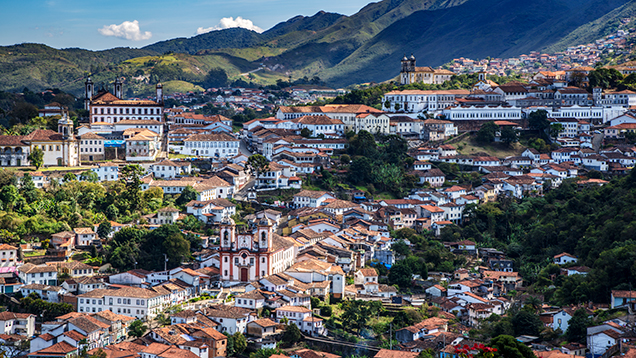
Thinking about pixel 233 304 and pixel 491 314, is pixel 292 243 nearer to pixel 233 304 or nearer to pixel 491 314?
pixel 233 304

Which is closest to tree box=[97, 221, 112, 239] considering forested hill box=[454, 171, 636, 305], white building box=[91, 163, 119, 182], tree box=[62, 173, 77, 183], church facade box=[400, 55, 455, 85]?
tree box=[62, 173, 77, 183]

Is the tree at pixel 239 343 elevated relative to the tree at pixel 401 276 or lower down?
lower down

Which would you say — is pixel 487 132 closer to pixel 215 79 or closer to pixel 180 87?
pixel 180 87

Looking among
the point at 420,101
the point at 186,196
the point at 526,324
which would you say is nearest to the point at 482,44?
the point at 420,101

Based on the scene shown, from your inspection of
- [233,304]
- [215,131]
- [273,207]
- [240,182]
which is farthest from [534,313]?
[215,131]

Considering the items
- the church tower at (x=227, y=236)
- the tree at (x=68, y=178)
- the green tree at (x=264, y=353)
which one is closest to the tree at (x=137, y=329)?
the green tree at (x=264, y=353)

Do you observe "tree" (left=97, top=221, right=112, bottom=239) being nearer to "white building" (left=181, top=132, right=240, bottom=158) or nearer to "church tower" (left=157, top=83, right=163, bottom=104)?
"white building" (left=181, top=132, right=240, bottom=158)

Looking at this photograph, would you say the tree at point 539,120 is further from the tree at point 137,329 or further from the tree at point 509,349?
the tree at point 509,349
